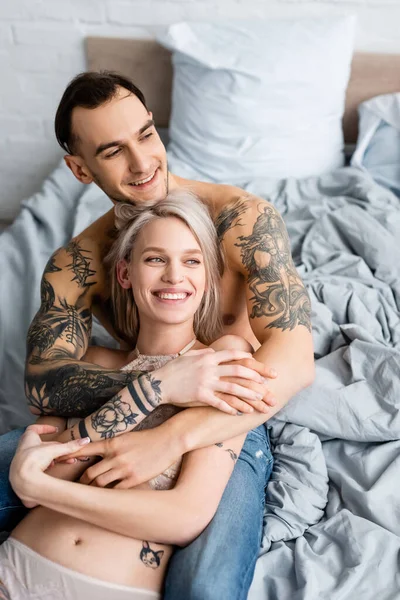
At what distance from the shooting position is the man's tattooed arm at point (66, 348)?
1.27m

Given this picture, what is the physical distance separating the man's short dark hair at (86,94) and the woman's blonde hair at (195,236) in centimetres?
20

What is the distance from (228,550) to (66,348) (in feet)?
1.87

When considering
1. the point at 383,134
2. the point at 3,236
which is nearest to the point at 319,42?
the point at 383,134

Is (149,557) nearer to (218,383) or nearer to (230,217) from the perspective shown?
(218,383)

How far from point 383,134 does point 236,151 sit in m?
0.55

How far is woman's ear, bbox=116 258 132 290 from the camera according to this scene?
142 cm

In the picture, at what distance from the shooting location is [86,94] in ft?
4.51

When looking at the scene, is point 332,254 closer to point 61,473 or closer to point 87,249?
point 87,249

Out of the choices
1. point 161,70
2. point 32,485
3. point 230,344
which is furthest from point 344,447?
point 161,70

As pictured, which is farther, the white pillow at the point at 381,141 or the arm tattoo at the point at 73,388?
the white pillow at the point at 381,141

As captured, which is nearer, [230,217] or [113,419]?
[113,419]

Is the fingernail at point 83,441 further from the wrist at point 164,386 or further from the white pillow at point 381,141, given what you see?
the white pillow at point 381,141

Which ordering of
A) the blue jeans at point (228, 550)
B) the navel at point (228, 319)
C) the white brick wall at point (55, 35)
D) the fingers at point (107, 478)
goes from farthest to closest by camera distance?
the white brick wall at point (55, 35) < the navel at point (228, 319) < the fingers at point (107, 478) < the blue jeans at point (228, 550)

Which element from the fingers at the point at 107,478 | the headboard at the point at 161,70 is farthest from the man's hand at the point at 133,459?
the headboard at the point at 161,70
